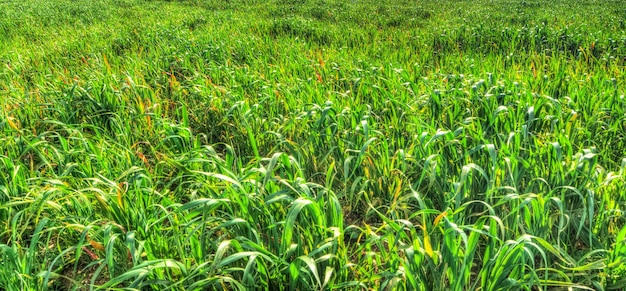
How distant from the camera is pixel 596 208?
1.68m

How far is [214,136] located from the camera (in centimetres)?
286

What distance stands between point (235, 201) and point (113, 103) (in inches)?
77.1

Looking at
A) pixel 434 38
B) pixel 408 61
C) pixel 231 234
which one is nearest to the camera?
pixel 231 234

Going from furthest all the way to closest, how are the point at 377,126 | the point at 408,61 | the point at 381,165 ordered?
the point at 408,61 < the point at 377,126 < the point at 381,165

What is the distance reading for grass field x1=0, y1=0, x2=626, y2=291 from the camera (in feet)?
4.39

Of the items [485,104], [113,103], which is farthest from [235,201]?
[113,103]

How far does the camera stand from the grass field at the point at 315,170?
1.34 m

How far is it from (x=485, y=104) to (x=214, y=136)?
72.2 inches

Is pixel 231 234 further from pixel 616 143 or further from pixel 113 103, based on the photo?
pixel 616 143

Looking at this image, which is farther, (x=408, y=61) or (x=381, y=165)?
(x=408, y=61)

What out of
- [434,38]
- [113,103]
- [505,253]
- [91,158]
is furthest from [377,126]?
[434,38]

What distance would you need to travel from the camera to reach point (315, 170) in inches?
89.3

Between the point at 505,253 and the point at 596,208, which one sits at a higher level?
the point at 505,253

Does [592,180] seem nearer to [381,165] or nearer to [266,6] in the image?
[381,165]
